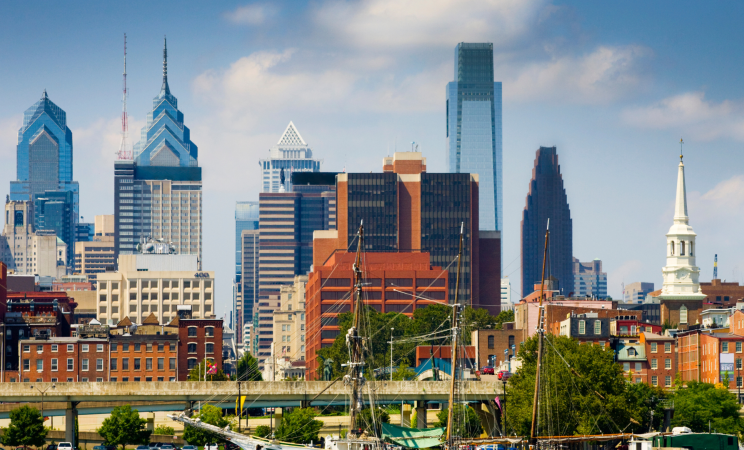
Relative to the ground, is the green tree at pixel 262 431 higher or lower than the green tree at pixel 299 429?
lower

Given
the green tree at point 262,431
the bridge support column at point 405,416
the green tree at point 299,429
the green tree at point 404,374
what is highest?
the green tree at point 404,374

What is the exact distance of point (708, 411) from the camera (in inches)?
5492

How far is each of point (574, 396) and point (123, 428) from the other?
48.5 metres

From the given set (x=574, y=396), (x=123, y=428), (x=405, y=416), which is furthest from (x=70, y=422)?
(x=574, y=396)

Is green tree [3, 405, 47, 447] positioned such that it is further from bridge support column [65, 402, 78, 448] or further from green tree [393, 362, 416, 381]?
green tree [393, 362, 416, 381]

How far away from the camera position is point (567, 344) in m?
136

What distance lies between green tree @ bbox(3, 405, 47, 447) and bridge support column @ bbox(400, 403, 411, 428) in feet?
148

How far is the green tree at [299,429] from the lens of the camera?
413 ft

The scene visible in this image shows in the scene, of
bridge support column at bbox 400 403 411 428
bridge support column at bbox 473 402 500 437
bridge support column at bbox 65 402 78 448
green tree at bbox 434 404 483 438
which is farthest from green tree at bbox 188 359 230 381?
bridge support column at bbox 473 402 500 437

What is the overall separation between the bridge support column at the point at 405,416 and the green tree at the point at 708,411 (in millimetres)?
33571

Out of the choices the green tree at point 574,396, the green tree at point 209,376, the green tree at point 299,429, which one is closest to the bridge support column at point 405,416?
the green tree at point 574,396

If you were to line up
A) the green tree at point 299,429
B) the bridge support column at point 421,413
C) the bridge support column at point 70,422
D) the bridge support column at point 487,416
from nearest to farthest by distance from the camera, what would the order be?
the green tree at point 299,429, the bridge support column at point 70,422, the bridge support column at point 487,416, the bridge support column at point 421,413

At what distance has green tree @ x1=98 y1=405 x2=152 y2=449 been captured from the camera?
435ft

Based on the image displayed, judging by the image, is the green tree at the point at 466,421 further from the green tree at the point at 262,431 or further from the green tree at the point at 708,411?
the green tree at the point at 708,411
